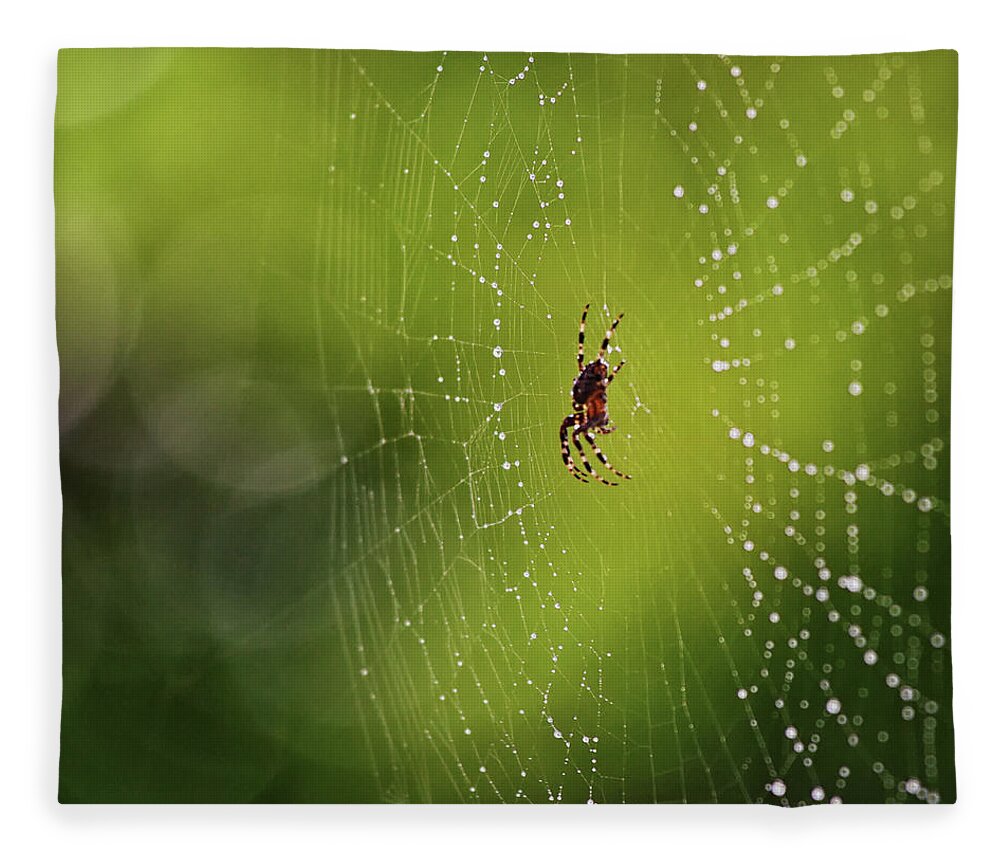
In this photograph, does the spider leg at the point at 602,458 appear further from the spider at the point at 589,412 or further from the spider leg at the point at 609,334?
the spider leg at the point at 609,334

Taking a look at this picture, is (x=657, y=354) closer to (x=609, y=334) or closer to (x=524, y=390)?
(x=609, y=334)

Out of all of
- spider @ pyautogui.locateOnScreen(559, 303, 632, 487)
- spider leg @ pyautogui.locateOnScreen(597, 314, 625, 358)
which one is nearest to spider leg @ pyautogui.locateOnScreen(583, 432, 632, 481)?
spider @ pyautogui.locateOnScreen(559, 303, 632, 487)

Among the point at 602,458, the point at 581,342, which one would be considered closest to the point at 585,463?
the point at 602,458

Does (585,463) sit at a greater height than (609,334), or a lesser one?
lesser

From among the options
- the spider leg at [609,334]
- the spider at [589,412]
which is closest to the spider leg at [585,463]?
the spider at [589,412]
